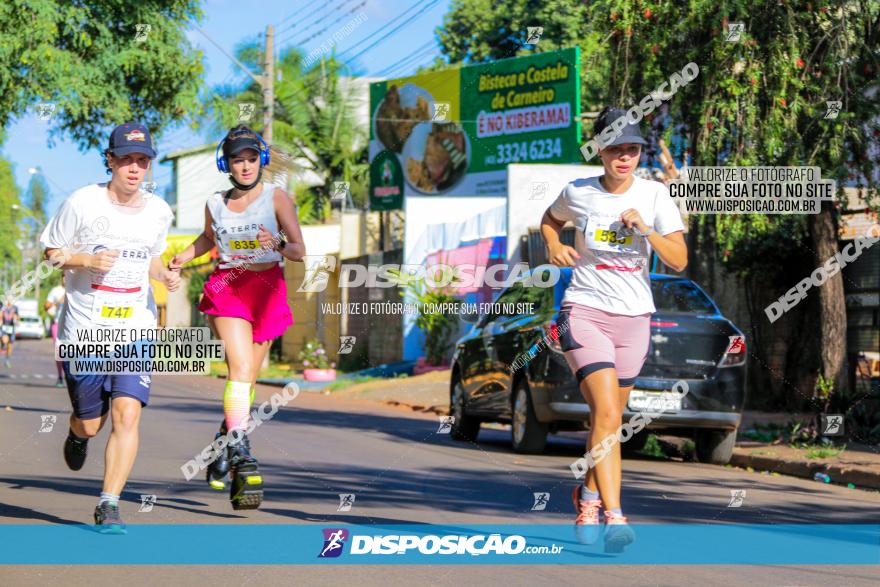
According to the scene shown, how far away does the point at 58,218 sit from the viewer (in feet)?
22.7

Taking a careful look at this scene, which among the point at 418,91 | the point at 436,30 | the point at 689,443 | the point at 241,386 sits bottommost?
the point at 689,443

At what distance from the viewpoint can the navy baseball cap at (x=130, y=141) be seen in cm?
677

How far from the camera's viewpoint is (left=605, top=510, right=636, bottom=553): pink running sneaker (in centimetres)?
611

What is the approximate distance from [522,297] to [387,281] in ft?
49.8

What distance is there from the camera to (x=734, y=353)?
11.8 metres

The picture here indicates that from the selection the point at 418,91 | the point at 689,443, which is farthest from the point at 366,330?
the point at 689,443

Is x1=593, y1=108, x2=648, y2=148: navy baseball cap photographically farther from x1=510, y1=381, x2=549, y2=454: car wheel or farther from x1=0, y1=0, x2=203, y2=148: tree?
x1=0, y1=0, x2=203, y2=148: tree

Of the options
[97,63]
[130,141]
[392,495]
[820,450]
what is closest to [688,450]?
[820,450]

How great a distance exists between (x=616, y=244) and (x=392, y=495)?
3.18 metres

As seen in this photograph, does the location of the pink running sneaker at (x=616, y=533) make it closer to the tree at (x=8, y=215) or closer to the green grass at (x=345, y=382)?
the green grass at (x=345, y=382)

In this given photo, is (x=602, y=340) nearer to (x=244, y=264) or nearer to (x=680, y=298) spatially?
(x=244, y=264)

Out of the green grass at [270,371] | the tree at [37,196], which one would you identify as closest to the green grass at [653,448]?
the green grass at [270,371]

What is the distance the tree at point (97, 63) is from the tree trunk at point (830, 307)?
10345 mm
